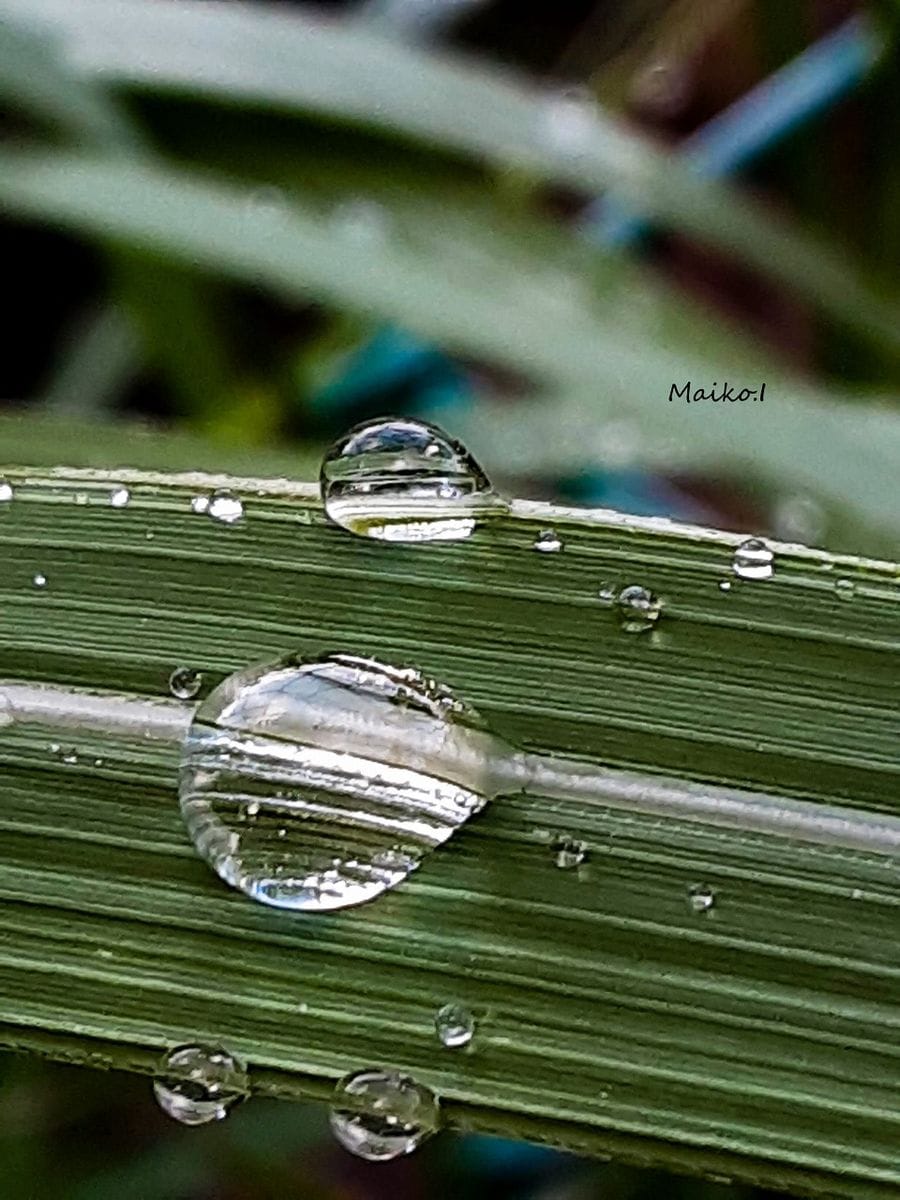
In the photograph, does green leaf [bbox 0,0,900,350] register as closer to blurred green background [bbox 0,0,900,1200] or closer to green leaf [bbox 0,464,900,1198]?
blurred green background [bbox 0,0,900,1200]

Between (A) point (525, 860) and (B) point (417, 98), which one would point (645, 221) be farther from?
(A) point (525, 860)

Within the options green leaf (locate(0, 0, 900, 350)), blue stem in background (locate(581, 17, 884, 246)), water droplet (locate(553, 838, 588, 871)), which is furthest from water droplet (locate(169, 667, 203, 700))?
blue stem in background (locate(581, 17, 884, 246))

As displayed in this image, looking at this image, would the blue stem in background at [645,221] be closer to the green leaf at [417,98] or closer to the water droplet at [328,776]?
the green leaf at [417,98]

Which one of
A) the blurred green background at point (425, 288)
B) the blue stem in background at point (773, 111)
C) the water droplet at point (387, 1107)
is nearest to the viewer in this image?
the water droplet at point (387, 1107)

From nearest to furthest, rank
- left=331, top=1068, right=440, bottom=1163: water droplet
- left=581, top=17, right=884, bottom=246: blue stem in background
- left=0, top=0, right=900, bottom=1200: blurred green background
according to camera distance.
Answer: left=331, top=1068, right=440, bottom=1163: water droplet < left=0, top=0, right=900, bottom=1200: blurred green background < left=581, top=17, right=884, bottom=246: blue stem in background

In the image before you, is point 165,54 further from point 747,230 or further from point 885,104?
point 885,104

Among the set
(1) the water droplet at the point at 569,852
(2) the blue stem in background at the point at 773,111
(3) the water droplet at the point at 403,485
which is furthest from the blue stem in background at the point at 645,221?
(1) the water droplet at the point at 569,852
